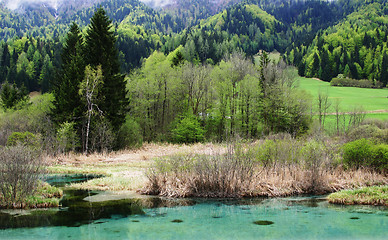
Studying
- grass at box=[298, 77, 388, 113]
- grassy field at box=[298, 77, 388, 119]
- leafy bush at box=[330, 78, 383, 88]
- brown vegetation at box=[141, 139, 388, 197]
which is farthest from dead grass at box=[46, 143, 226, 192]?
leafy bush at box=[330, 78, 383, 88]

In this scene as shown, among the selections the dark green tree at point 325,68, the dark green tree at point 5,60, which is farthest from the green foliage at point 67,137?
the dark green tree at point 325,68

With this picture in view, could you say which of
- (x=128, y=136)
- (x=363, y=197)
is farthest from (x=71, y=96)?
(x=363, y=197)

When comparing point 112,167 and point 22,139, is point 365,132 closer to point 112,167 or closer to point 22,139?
point 112,167

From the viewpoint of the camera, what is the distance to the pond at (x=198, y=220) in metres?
11.8

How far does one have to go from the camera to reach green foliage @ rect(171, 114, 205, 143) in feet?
162

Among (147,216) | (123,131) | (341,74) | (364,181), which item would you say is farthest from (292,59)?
(147,216)

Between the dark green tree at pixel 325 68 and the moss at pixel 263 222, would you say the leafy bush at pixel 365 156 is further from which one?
the dark green tree at pixel 325 68

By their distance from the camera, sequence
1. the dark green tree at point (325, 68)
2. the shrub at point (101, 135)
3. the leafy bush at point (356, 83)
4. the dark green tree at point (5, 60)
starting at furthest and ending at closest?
1. the dark green tree at point (5, 60)
2. the dark green tree at point (325, 68)
3. the leafy bush at point (356, 83)
4. the shrub at point (101, 135)

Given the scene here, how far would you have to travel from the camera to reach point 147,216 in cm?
1441

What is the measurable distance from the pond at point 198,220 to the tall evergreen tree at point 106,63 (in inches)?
865

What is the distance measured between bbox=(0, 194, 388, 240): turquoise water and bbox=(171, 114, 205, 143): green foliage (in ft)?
106

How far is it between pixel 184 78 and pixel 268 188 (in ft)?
120

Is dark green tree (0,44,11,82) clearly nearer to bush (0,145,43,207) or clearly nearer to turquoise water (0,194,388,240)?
bush (0,145,43,207)

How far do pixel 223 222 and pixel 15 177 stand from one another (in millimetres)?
9627
